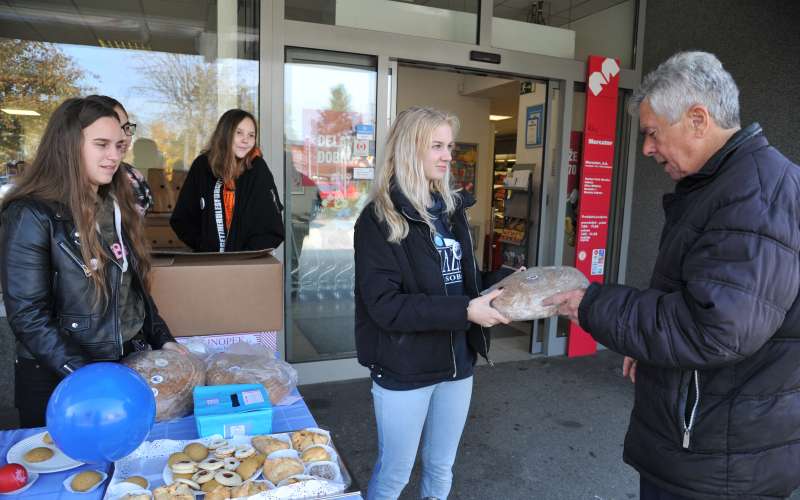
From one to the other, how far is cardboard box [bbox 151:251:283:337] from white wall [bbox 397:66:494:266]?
591cm

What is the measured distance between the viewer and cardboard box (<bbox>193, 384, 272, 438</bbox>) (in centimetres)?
134

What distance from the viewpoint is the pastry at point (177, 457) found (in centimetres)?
120

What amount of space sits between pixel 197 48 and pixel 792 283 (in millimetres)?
7585

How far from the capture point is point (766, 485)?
4.11 feet

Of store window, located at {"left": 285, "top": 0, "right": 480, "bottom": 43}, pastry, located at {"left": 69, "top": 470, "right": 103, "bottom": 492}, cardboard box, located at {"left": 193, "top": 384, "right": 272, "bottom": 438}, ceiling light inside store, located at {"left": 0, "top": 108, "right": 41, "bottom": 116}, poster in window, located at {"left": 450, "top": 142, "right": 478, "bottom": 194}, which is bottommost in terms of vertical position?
pastry, located at {"left": 69, "top": 470, "right": 103, "bottom": 492}

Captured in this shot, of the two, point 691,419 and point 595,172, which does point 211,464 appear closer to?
point 691,419

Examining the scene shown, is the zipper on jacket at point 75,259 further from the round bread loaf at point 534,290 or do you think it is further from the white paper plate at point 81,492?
the round bread loaf at point 534,290

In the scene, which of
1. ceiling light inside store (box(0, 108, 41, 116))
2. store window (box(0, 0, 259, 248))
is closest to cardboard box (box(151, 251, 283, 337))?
store window (box(0, 0, 259, 248))

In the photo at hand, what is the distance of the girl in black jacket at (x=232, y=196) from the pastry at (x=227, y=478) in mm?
1792

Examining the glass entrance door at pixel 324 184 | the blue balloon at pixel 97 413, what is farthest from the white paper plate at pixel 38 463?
the glass entrance door at pixel 324 184

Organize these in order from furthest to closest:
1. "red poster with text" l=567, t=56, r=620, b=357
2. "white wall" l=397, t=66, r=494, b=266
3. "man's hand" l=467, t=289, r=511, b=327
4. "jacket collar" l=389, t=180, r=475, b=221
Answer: "white wall" l=397, t=66, r=494, b=266 < "red poster with text" l=567, t=56, r=620, b=357 < "jacket collar" l=389, t=180, r=475, b=221 < "man's hand" l=467, t=289, r=511, b=327

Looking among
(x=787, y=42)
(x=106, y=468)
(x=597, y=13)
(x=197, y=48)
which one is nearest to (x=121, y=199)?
(x=106, y=468)

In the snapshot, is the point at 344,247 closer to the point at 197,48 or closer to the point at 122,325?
the point at 122,325

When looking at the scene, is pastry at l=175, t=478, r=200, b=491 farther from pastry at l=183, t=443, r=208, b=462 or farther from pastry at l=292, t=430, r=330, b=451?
pastry at l=292, t=430, r=330, b=451
